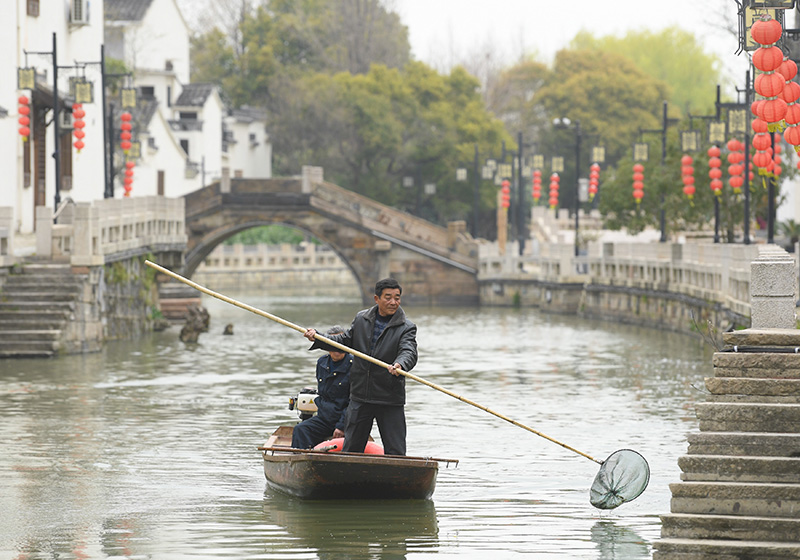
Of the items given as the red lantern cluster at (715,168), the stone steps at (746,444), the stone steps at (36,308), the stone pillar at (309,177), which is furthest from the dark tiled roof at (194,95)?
the stone steps at (746,444)

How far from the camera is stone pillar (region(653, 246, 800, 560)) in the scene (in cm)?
1044

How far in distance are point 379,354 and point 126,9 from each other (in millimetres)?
51157

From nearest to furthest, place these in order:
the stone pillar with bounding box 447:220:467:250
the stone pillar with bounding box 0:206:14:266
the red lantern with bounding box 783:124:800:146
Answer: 1. the red lantern with bounding box 783:124:800:146
2. the stone pillar with bounding box 0:206:14:266
3. the stone pillar with bounding box 447:220:467:250

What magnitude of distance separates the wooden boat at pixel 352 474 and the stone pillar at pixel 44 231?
16602 mm

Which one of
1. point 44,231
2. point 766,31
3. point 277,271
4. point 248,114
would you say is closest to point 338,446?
point 766,31

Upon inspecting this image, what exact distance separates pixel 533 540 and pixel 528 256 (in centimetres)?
4120

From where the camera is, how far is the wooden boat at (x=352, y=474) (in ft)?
42.6

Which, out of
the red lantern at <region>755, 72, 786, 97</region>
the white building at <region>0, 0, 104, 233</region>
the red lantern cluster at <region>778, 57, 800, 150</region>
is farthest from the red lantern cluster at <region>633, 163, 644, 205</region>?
Result: the red lantern at <region>755, 72, 786, 97</region>

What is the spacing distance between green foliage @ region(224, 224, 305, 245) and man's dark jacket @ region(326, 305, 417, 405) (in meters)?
56.9

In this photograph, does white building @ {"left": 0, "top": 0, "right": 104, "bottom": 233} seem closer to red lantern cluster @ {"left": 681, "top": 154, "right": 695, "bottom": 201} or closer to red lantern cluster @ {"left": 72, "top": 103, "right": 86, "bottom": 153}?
red lantern cluster @ {"left": 72, "top": 103, "right": 86, "bottom": 153}

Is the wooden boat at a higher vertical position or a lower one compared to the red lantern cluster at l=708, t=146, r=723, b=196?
lower

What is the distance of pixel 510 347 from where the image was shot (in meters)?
33.3

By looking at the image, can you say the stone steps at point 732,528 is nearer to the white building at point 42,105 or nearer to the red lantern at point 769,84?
the red lantern at point 769,84

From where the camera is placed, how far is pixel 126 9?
61.5 m
